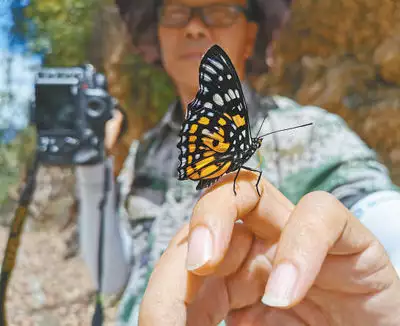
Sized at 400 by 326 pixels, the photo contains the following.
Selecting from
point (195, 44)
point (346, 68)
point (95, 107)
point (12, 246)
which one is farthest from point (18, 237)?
point (346, 68)

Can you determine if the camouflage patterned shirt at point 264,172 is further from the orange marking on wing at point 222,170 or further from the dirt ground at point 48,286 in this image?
the orange marking on wing at point 222,170

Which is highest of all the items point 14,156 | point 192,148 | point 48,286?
point 192,148

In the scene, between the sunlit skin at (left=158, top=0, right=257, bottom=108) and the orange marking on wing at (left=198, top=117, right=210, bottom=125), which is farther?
the sunlit skin at (left=158, top=0, right=257, bottom=108)

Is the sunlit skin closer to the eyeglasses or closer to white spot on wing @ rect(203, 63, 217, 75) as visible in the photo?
the eyeglasses

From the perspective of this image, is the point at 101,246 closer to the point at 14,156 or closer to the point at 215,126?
the point at 14,156


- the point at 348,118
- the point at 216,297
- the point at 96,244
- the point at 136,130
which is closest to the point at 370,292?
the point at 216,297

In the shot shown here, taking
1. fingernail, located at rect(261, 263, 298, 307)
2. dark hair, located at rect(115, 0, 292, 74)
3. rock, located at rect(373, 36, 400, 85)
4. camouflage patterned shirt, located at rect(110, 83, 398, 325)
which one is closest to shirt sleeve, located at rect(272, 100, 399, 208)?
camouflage patterned shirt, located at rect(110, 83, 398, 325)

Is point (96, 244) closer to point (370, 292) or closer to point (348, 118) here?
point (370, 292)

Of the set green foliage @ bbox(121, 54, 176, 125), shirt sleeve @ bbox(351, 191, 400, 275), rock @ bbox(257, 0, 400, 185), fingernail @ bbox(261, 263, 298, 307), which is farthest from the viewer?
rock @ bbox(257, 0, 400, 185)
